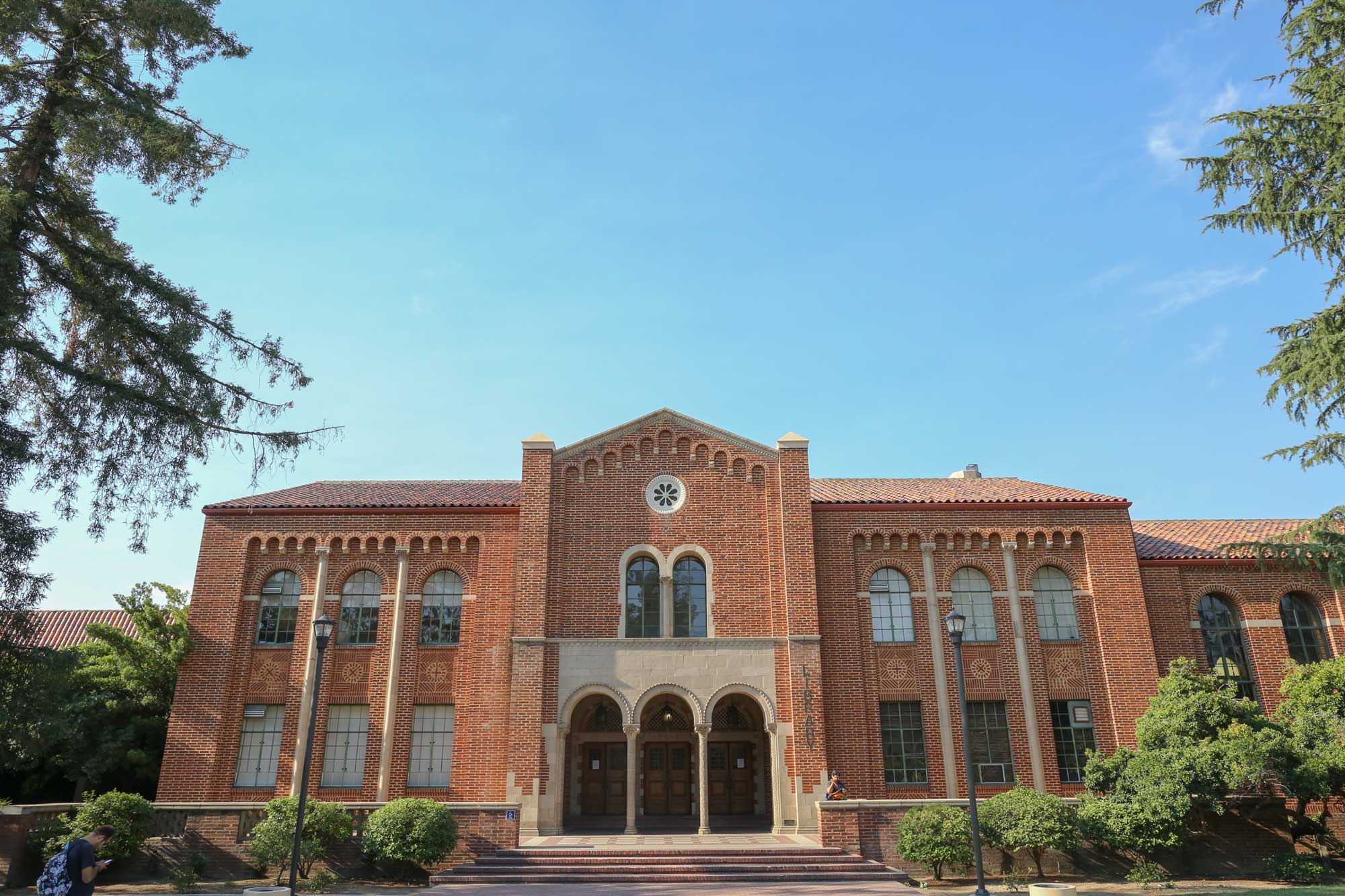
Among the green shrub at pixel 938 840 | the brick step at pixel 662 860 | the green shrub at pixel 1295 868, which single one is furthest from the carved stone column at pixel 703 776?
the green shrub at pixel 1295 868

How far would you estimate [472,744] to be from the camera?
2198 centimetres

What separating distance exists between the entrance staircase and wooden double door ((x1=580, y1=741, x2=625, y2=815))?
15.4ft

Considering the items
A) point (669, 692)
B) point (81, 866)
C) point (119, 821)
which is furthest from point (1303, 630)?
point (119, 821)

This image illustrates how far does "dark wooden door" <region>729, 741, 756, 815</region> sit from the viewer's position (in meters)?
23.7

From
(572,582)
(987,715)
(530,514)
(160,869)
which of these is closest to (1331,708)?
(987,715)

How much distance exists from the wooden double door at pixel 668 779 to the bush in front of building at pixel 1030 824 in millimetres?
8184

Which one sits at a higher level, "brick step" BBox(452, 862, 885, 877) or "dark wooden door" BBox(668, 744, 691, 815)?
"dark wooden door" BBox(668, 744, 691, 815)

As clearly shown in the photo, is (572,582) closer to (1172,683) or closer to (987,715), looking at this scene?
(987,715)

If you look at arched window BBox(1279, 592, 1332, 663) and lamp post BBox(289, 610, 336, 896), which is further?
arched window BBox(1279, 592, 1332, 663)

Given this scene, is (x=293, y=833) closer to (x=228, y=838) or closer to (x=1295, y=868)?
(x=228, y=838)

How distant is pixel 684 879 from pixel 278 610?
41.7 feet

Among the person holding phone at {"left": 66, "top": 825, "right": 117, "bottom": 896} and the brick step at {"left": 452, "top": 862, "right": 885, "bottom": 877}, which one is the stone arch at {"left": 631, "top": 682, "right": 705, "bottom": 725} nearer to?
the brick step at {"left": 452, "top": 862, "right": 885, "bottom": 877}

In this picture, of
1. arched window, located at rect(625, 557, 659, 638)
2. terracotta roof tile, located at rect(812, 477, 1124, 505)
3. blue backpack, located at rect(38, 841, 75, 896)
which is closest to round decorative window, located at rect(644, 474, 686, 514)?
arched window, located at rect(625, 557, 659, 638)

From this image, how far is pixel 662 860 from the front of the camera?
60.3 feet
